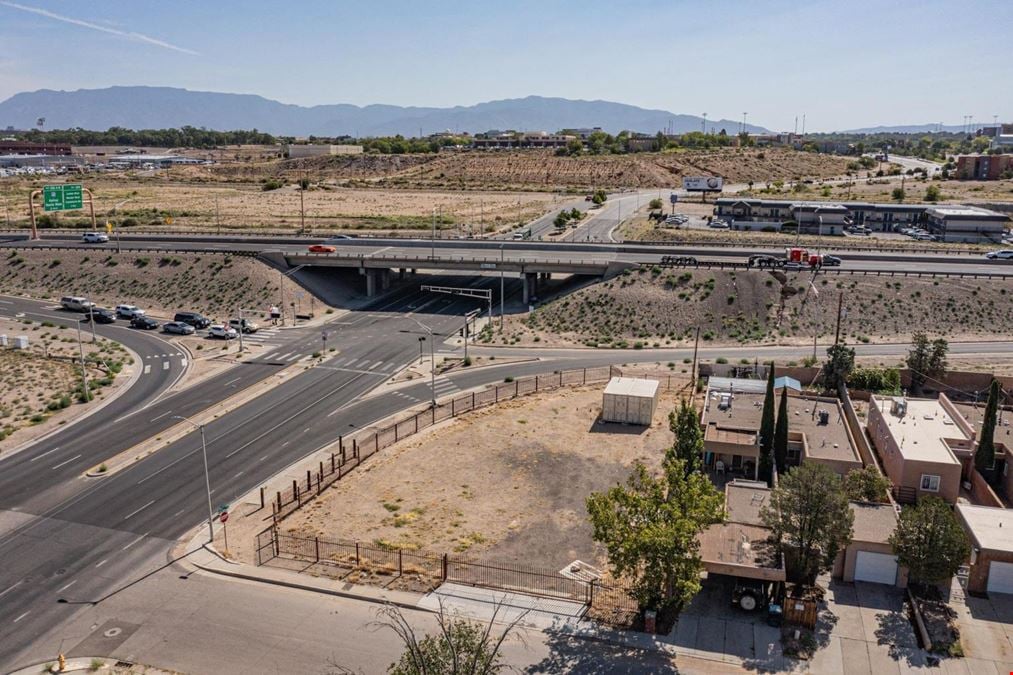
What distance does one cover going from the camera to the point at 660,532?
104ft

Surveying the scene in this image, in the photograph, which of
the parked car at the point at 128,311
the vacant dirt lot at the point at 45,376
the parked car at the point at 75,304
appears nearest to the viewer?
the vacant dirt lot at the point at 45,376

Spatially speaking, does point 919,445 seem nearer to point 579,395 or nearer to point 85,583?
point 579,395

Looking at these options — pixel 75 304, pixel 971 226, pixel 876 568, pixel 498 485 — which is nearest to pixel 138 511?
pixel 498 485

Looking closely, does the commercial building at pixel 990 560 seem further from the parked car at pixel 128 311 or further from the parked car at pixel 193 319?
the parked car at pixel 128 311

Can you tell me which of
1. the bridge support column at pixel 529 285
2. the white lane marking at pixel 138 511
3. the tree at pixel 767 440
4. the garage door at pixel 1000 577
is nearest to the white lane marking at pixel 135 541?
the white lane marking at pixel 138 511

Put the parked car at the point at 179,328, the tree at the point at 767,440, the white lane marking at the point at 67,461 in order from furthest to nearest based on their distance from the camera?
1. the parked car at the point at 179,328
2. the white lane marking at the point at 67,461
3. the tree at the point at 767,440

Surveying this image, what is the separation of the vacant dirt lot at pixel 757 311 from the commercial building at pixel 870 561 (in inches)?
1753

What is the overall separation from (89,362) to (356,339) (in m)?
26.5

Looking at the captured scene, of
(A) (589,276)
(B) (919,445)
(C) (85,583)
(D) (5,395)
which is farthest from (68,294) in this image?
(B) (919,445)

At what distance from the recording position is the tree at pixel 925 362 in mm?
64438

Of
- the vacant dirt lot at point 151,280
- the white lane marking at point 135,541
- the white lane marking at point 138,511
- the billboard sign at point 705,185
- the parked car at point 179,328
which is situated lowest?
the white lane marking at point 135,541

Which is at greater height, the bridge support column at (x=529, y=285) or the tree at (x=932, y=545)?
the bridge support column at (x=529, y=285)

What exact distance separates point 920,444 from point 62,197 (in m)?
115

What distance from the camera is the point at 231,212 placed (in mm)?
166625
